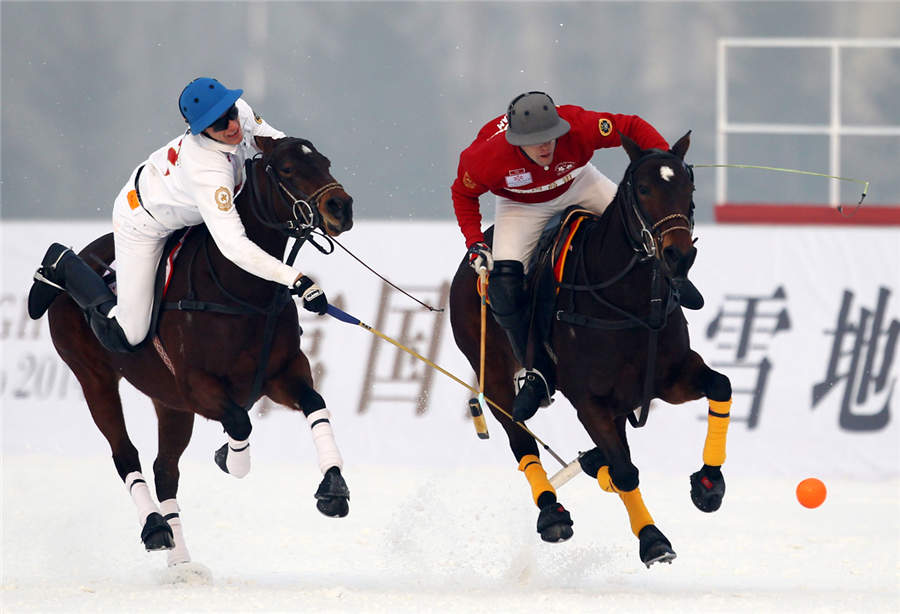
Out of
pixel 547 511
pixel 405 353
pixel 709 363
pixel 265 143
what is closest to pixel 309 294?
pixel 265 143

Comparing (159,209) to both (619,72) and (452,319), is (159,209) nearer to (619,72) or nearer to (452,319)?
(452,319)

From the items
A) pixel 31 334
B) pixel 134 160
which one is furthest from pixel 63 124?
pixel 31 334

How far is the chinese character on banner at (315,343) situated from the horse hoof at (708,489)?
489 cm

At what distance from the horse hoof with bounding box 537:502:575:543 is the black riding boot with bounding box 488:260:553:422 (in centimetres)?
44

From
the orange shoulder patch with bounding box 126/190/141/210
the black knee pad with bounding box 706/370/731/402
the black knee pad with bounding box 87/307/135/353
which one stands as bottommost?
the black knee pad with bounding box 706/370/731/402

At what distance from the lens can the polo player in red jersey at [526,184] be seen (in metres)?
6.09

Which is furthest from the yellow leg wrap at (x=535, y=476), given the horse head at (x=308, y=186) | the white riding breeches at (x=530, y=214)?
the horse head at (x=308, y=186)

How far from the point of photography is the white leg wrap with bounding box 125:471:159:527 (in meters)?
6.61

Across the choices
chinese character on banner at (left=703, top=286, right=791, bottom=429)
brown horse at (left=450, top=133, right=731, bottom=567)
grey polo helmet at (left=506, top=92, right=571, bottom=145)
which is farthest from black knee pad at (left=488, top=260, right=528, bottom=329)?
chinese character on banner at (left=703, top=286, right=791, bottom=429)

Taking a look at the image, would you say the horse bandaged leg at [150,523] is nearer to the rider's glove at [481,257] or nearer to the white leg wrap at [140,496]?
the white leg wrap at [140,496]

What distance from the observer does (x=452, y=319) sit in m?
7.14

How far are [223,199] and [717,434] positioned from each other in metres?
2.34

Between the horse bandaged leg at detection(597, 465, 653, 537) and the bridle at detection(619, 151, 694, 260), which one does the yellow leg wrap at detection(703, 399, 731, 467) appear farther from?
the bridle at detection(619, 151, 694, 260)

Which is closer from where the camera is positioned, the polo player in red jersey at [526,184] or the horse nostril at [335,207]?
the horse nostril at [335,207]
